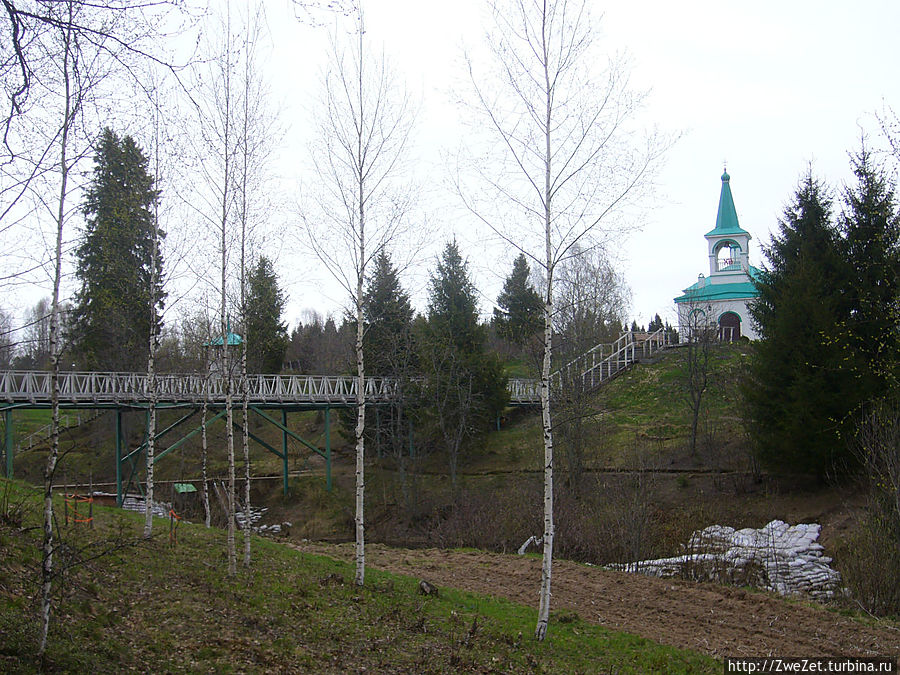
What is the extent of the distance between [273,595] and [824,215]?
60.9 feet

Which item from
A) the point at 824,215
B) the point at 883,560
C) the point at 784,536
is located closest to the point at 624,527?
the point at 784,536

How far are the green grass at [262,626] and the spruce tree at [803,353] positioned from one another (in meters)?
10.9

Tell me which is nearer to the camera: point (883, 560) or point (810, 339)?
point (883, 560)

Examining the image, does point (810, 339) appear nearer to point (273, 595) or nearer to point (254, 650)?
point (273, 595)

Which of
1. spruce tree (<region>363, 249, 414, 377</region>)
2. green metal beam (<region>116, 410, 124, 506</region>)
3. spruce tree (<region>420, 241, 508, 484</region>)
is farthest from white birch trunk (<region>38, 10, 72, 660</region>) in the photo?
spruce tree (<region>420, 241, 508, 484</region>)

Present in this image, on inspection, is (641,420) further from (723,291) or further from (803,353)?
(723,291)

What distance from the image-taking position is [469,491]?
77.2ft

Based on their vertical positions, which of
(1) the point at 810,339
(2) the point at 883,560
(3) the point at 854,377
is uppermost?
(1) the point at 810,339

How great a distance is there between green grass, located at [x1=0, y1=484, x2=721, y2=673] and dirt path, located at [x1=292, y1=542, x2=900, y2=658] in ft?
2.73

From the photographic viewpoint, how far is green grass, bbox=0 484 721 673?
6.18 m

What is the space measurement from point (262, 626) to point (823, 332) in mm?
14983

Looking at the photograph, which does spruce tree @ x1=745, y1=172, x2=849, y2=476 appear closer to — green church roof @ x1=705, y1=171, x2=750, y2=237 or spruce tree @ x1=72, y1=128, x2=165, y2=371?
spruce tree @ x1=72, y1=128, x2=165, y2=371

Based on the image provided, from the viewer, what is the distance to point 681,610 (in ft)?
34.4

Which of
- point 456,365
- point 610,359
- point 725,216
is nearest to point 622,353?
point 610,359
